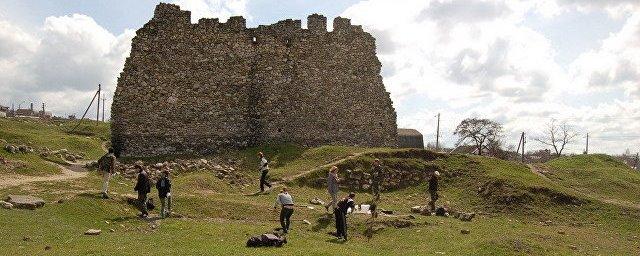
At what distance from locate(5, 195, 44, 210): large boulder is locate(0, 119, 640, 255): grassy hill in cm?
43

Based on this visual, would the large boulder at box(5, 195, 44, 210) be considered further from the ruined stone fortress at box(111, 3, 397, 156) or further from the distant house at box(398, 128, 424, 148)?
the distant house at box(398, 128, 424, 148)

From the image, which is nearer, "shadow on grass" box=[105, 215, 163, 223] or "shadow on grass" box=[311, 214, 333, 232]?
"shadow on grass" box=[105, 215, 163, 223]

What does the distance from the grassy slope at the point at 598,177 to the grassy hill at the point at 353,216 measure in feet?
0.69

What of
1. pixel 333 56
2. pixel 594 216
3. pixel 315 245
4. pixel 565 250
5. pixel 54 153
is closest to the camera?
pixel 315 245

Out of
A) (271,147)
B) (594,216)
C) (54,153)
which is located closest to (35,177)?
(54,153)

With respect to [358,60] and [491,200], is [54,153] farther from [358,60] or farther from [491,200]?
[491,200]

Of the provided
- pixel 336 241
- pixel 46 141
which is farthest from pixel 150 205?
pixel 46 141

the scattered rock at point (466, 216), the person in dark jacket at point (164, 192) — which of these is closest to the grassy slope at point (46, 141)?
the person in dark jacket at point (164, 192)

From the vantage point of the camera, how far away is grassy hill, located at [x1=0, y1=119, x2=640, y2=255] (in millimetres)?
17641

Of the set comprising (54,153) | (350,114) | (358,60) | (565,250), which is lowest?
(565,250)

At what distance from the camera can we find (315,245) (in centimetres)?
1816

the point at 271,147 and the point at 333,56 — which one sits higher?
the point at 333,56

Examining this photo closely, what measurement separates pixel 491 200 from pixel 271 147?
14244 mm

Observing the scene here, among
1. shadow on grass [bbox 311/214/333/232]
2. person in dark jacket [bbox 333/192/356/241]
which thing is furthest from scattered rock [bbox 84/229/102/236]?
person in dark jacket [bbox 333/192/356/241]
